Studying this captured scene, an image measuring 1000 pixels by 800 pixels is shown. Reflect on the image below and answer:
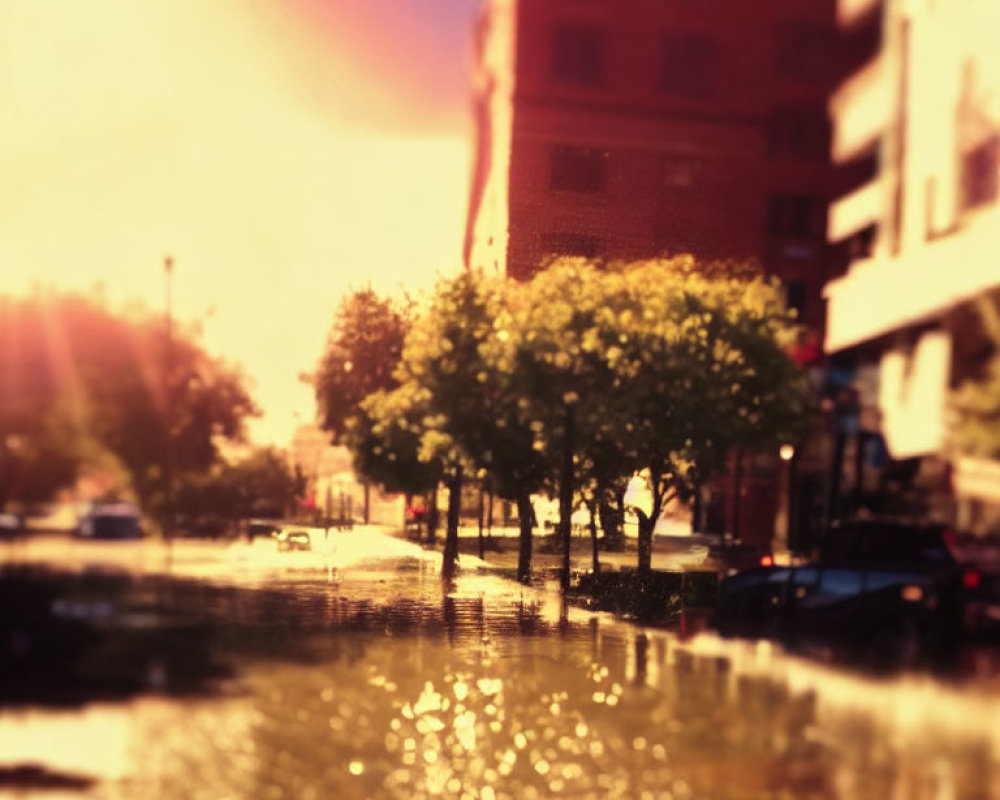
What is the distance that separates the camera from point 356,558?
2537 mm

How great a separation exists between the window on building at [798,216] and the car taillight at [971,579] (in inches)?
28.2

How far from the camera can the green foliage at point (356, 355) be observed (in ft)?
7.93

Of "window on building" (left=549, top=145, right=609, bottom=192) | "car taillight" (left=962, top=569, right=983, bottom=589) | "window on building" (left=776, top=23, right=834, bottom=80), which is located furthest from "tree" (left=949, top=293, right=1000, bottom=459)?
"window on building" (left=549, top=145, right=609, bottom=192)

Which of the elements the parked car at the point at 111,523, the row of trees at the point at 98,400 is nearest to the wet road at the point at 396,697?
the parked car at the point at 111,523

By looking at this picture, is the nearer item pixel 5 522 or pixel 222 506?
pixel 5 522

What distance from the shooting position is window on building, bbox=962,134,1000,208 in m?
1.80

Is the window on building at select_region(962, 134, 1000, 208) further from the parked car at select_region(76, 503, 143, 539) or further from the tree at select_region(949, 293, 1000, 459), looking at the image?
the parked car at select_region(76, 503, 143, 539)

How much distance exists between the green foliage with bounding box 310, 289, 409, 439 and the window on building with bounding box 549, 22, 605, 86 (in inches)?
27.3

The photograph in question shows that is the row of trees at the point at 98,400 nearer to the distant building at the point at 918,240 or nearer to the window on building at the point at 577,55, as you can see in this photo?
Answer: the window on building at the point at 577,55

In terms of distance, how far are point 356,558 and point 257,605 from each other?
261mm

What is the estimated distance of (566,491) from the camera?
8.48ft

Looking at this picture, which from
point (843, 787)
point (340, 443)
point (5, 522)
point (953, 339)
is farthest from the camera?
point (340, 443)

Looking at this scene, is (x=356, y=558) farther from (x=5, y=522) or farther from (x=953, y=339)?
(x=953, y=339)

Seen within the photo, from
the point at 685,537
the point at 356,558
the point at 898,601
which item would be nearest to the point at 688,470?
the point at 685,537
